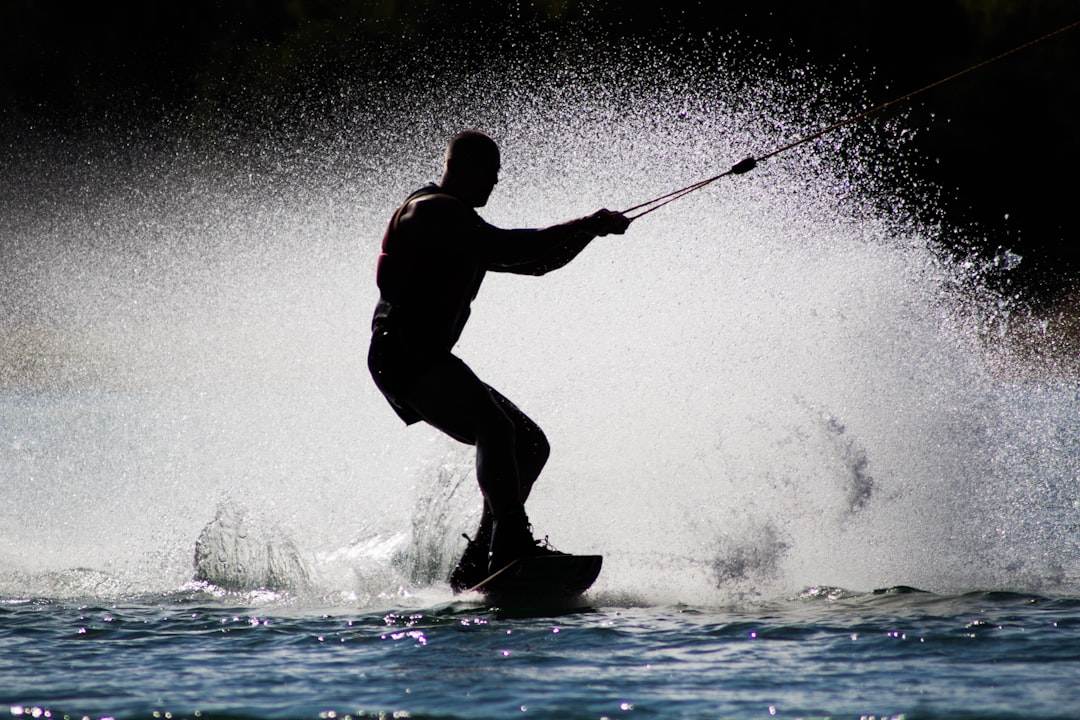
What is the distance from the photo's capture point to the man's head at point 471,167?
4859 millimetres

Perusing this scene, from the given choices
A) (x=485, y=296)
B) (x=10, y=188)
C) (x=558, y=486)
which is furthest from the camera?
(x=10, y=188)

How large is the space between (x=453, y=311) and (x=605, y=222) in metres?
0.68

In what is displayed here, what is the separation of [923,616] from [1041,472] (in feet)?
17.4

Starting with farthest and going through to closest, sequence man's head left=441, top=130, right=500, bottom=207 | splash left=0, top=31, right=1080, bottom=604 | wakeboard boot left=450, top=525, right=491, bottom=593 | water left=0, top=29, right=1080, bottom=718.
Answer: splash left=0, top=31, right=1080, bottom=604
wakeboard boot left=450, top=525, right=491, bottom=593
man's head left=441, top=130, right=500, bottom=207
water left=0, top=29, right=1080, bottom=718

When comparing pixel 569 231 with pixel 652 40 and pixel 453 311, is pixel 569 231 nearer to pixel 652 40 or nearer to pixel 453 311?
pixel 453 311

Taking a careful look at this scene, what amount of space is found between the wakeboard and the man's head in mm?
1411

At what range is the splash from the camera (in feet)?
19.2

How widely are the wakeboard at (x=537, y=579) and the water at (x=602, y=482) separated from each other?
0.43 feet

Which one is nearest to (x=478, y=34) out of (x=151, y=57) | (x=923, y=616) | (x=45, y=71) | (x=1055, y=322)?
(x=151, y=57)

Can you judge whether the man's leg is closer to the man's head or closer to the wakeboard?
the wakeboard

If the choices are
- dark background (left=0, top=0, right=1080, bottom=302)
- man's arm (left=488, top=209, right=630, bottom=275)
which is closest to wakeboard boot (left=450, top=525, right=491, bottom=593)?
man's arm (left=488, top=209, right=630, bottom=275)

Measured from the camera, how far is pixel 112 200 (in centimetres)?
2567

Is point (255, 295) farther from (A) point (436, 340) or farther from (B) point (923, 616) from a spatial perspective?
(B) point (923, 616)

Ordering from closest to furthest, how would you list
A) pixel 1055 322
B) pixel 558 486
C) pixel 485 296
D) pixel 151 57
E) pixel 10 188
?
pixel 558 486 → pixel 485 296 → pixel 1055 322 → pixel 10 188 → pixel 151 57
